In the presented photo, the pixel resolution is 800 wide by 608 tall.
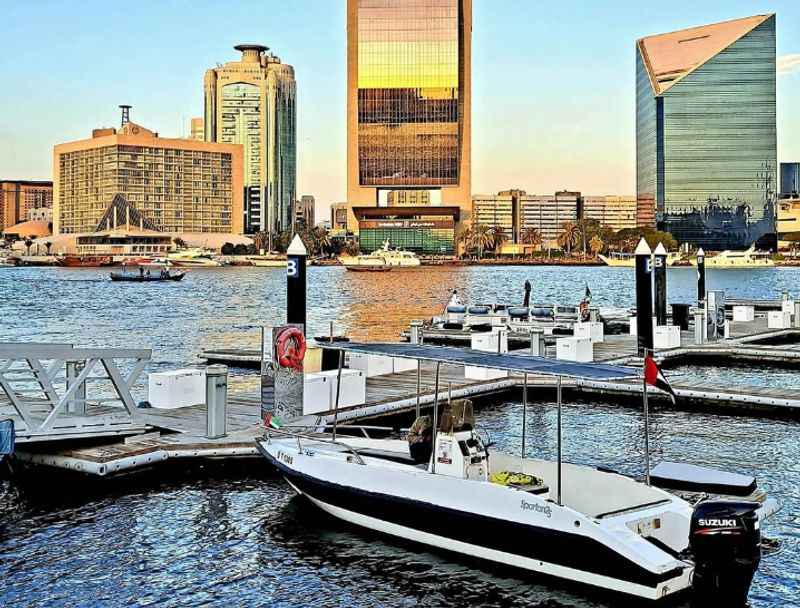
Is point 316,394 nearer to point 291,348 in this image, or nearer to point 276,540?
point 291,348

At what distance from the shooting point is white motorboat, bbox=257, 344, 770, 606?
12.1m

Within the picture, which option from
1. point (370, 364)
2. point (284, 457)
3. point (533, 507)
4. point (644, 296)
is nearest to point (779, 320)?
point (644, 296)

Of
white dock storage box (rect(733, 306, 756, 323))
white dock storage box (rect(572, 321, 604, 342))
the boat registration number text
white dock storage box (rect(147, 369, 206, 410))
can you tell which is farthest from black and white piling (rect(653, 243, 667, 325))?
the boat registration number text

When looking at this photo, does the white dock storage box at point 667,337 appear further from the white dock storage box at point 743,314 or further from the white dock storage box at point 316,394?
the white dock storage box at point 316,394

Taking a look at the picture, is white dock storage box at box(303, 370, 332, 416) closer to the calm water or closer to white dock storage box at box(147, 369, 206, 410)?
white dock storage box at box(147, 369, 206, 410)

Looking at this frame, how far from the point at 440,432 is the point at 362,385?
34.6 feet

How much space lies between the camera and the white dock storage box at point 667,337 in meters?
38.8

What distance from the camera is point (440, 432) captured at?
1514 cm

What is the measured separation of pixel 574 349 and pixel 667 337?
24.9ft

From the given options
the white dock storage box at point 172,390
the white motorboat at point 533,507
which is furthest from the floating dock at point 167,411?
the white motorboat at point 533,507

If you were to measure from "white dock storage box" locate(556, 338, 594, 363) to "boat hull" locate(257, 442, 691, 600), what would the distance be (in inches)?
683

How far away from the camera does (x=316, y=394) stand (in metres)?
23.9

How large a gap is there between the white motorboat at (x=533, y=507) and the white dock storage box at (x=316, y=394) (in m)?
5.64

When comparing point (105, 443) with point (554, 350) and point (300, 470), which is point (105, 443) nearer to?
point (300, 470)
